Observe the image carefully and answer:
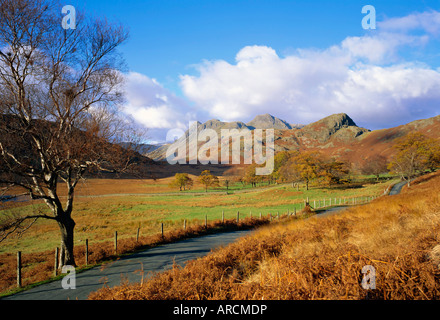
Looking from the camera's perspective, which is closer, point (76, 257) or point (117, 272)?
point (117, 272)

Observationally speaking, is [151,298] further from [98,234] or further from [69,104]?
[98,234]

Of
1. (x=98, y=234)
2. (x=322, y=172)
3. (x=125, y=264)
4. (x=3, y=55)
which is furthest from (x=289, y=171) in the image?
(x=3, y=55)

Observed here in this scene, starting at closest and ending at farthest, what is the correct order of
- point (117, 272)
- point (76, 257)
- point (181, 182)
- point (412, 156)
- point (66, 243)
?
1. point (117, 272)
2. point (66, 243)
3. point (76, 257)
4. point (412, 156)
5. point (181, 182)

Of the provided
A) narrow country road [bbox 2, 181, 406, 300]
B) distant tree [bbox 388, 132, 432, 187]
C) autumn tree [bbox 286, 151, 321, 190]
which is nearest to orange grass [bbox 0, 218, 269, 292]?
narrow country road [bbox 2, 181, 406, 300]

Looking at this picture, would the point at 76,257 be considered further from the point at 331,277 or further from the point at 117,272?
the point at 331,277

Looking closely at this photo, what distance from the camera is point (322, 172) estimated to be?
70875mm

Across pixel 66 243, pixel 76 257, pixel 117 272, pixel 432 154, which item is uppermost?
pixel 432 154

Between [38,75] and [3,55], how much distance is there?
4.64ft

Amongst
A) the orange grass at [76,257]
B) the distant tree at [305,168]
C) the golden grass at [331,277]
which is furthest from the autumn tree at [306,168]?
the golden grass at [331,277]

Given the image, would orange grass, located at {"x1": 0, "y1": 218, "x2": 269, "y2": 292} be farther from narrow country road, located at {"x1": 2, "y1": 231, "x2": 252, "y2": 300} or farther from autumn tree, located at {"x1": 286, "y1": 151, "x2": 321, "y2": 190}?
autumn tree, located at {"x1": 286, "y1": 151, "x2": 321, "y2": 190}

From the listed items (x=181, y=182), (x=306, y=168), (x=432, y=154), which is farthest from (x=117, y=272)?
(x=181, y=182)

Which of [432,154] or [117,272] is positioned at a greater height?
[432,154]

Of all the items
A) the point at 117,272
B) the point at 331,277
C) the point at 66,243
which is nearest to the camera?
the point at 331,277

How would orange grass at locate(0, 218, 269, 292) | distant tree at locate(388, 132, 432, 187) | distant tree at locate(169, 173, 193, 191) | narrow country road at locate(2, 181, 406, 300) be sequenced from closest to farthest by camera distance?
narrow country road at locate(2, 181, 406, 300) → orange grass at locate(0, 218, 269, 292) → distant tree at locate(388, 132, 432, 187) → distant tree at locate(169, 173, 193, 191)
